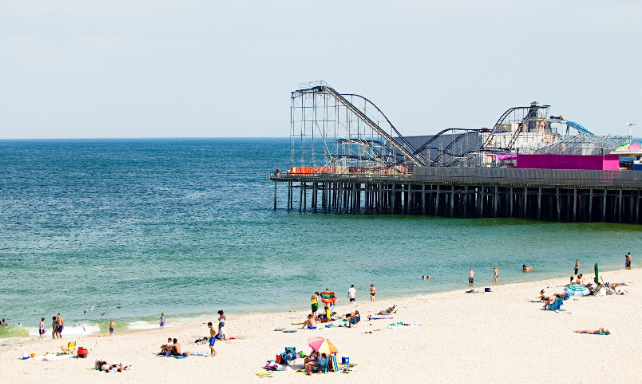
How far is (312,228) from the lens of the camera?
52.3m

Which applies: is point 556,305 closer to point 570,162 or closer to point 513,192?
point 513,192

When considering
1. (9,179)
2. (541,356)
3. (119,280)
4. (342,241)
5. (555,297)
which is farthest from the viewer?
(9,179)

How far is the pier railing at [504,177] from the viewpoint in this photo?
50469 millimetres

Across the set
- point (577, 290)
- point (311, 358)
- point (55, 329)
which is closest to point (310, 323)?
point (311, 358)

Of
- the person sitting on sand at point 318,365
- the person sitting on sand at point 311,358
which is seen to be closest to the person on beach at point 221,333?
the person sitting on sand at point 311,358

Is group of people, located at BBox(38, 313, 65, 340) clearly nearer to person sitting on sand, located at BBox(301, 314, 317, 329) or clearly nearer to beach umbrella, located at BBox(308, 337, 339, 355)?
person sitting on sand, located at BBox(301, 314, 317, 329)

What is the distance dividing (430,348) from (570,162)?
36.8 metres

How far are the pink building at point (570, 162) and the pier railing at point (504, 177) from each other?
233 centimetres

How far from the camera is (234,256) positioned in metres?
42.1

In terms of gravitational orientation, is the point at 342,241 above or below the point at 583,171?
below

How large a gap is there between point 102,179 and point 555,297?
8745cm

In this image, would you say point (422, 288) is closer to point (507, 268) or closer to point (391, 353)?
point (507, 268)

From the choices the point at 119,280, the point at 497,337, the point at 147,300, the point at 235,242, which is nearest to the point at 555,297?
the point at 497,337

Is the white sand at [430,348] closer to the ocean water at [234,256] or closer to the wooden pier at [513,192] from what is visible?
the ocean water at [234,256]
